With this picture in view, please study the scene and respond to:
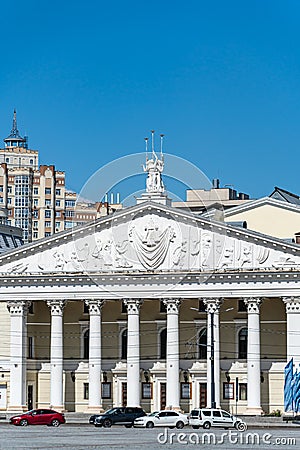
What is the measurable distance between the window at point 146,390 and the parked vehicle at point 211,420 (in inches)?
921

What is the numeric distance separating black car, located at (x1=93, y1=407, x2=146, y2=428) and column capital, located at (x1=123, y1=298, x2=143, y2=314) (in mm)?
16009

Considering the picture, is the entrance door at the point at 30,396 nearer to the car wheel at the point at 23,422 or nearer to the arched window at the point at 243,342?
the arched window at the point at 243,342

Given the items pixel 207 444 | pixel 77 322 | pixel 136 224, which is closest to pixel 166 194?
pixel 136 224

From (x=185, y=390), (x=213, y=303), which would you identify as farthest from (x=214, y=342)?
(x=185, y=390)

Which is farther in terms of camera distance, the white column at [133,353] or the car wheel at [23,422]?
the white column at [133,353]

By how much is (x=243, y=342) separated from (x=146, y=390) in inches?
330

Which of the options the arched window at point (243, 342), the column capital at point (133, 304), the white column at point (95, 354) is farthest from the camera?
the arched window at point (243, 342)

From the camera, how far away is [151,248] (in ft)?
365

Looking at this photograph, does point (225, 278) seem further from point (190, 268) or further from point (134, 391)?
point (134, 391)

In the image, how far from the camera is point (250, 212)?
13012cm

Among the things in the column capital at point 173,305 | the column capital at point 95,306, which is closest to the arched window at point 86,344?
the column capital at point 95,306

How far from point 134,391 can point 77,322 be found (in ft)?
27.9

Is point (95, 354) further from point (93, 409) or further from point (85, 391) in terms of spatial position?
point (85, 391)

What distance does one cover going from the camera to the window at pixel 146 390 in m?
115
